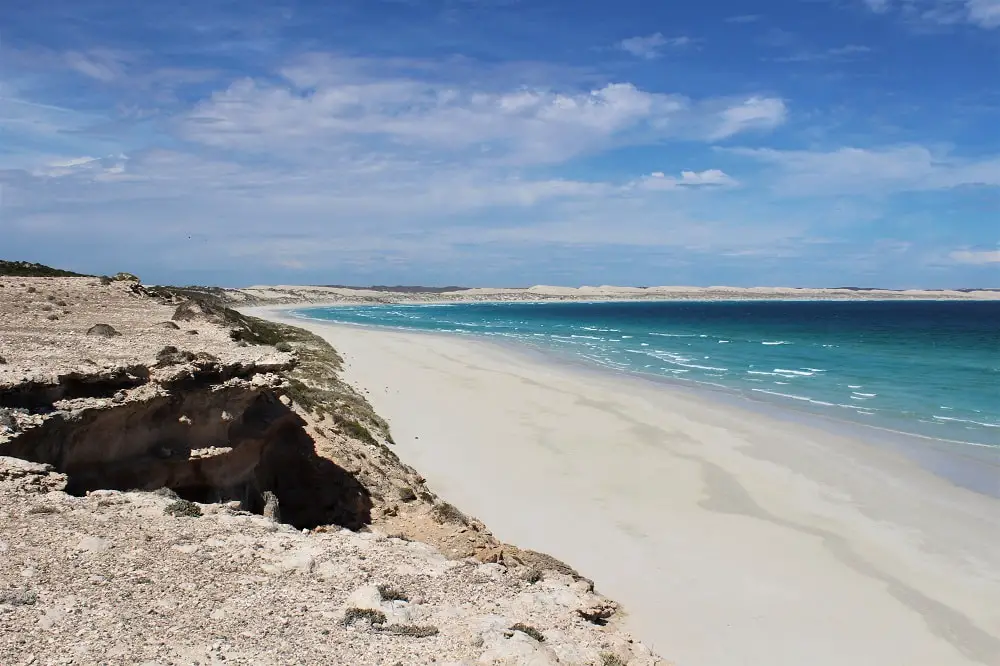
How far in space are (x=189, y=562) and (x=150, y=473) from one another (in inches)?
138

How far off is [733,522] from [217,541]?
10371mm

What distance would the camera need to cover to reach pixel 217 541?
6500 mm

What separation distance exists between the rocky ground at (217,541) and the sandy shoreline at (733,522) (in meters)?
2.09

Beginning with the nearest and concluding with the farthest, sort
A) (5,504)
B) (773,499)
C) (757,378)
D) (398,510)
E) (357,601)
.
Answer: (357,601) → (5,504) → (398,510) → (773,499) → (757,378)

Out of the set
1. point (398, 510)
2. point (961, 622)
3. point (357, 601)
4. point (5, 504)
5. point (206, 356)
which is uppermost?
point (206, 356)

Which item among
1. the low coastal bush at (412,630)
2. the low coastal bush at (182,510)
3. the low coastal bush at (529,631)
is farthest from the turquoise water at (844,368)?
the low coastal bush at (182,510)

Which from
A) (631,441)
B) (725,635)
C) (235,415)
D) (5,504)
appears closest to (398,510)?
(235,415)

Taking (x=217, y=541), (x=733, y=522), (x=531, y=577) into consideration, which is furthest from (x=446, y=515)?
(x=733, y=522)

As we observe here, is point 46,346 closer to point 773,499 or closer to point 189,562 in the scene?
point 189,562

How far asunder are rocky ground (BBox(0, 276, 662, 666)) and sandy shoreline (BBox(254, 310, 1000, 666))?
82.4 inches

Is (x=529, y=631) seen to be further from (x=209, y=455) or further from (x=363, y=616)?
(x=209, y=455)

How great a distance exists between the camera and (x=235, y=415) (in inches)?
406

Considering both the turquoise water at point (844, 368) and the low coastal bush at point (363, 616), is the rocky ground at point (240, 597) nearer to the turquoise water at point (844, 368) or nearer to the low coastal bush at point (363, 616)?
the low coastal bush at point (363, 616)

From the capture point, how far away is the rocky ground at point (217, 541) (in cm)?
497
